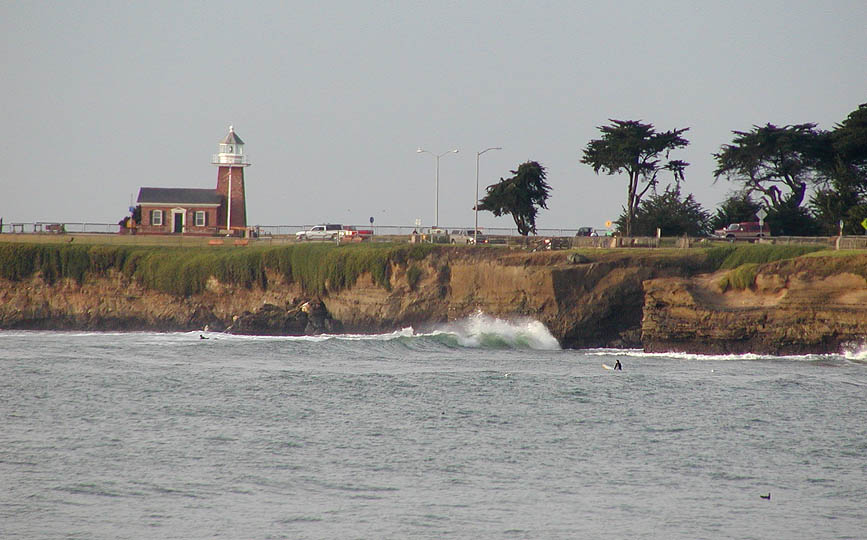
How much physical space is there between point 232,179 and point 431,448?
240ft

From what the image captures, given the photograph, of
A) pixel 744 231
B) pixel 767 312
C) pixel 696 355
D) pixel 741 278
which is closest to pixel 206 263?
pixel 696 355

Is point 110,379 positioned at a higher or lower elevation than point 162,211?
lower

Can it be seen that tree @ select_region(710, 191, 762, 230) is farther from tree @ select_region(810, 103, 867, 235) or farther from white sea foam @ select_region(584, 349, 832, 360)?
white sea foam @ select_region(584, 349, 832, 360)

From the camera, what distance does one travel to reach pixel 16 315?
248 ft

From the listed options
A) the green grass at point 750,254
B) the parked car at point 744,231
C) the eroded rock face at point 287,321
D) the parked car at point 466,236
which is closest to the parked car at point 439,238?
Answer: the parked car at point 466,236

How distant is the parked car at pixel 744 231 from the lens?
74438 millimetres

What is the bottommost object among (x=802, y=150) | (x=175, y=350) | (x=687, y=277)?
(x=175, y=350)

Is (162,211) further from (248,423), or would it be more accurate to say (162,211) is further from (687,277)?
(248,423)

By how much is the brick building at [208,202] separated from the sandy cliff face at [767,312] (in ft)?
170

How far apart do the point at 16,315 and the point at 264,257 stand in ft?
58.0

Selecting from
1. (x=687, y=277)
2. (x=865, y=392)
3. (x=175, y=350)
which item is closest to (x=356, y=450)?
(x=865, y=392)

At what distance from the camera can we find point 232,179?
101 m

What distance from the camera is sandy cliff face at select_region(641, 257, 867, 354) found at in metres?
53.2

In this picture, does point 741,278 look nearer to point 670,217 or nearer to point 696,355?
point 696,355
